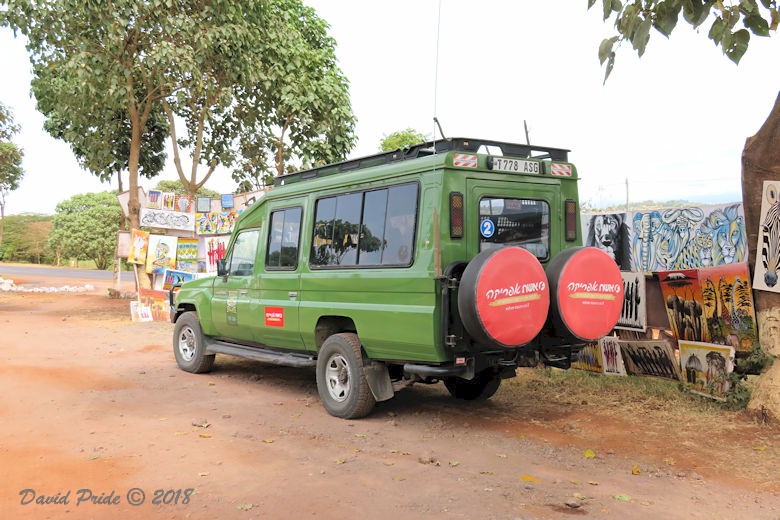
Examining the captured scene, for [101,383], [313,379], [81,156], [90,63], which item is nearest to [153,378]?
[101,383]

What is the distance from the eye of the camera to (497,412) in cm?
727

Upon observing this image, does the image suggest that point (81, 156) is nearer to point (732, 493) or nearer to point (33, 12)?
point (33, 12)

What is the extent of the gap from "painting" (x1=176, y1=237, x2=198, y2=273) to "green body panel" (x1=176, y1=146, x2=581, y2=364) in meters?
10.9

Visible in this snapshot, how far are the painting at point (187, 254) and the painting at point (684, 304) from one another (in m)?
14.0

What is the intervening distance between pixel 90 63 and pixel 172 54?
2381 millimetres

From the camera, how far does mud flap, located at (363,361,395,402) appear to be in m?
6.74

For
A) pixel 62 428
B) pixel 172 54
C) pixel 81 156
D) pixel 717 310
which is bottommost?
pixel 62 428

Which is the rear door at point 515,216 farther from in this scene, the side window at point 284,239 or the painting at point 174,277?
the painting at point 174,277

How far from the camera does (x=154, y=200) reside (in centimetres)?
1891

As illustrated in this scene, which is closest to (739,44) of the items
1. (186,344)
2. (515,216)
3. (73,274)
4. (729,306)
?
(515,216)

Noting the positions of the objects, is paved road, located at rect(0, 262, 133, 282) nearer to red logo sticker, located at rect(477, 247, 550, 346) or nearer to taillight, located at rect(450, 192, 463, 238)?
taillight, located at rect(450, 192, 463, 238)

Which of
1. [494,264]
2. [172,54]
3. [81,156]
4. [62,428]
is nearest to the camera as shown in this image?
[494,264]

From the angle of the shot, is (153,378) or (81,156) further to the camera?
(81,156)

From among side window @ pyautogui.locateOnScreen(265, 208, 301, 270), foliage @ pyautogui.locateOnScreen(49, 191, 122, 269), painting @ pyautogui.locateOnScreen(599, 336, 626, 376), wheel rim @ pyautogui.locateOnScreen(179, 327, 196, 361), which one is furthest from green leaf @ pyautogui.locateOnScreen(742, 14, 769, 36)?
foliage @ pyautogui.locateOnScreen(49, 191, 122, 269)
